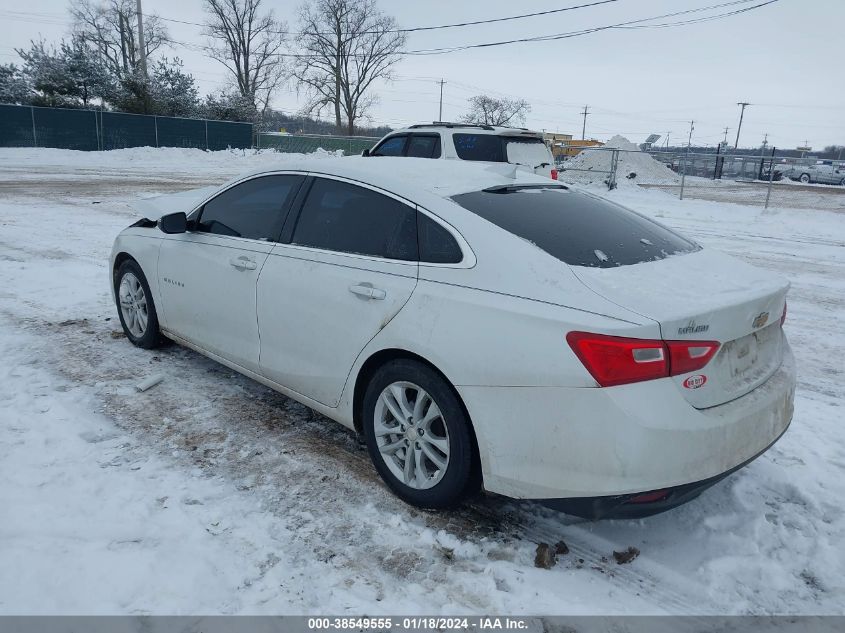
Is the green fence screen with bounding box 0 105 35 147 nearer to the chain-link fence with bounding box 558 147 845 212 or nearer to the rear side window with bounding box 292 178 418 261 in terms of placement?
the chain-link fence with bounding box 558 147 845 212

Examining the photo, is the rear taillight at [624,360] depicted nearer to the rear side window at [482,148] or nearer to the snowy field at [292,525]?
the snowy field at [292,525]

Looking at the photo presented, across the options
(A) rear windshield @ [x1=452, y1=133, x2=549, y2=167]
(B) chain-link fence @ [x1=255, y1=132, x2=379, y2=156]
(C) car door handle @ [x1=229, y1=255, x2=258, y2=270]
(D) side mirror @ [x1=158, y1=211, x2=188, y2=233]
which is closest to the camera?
(C) car door handle @ [x1=229, y1=255, x2=258, y2=270]

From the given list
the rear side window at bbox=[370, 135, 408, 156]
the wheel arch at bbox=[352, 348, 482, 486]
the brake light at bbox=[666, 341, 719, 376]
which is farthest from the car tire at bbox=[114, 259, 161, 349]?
the rear side window at bbox=[370, 135, 408, 156]

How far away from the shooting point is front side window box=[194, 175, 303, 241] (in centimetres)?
381

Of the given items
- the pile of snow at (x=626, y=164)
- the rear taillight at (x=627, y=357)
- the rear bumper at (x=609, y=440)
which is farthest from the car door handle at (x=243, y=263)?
the pile of snow at (x=626, y=164)

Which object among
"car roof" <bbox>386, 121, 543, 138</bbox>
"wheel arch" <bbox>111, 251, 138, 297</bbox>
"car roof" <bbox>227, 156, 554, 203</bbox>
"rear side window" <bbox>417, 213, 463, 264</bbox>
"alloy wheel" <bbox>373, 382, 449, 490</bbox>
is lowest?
"alloy wheel" <bbox>373, 382, 449, 490</bbox>

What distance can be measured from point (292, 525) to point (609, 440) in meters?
1.52

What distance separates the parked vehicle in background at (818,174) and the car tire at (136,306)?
42387 millimetres

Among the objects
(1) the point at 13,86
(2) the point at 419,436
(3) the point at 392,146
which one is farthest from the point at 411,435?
(1) the point at 13,86

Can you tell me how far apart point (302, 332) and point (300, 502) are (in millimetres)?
909

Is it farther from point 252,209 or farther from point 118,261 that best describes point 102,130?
point 252,209

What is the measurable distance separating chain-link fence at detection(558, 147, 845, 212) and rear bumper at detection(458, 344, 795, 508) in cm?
1732

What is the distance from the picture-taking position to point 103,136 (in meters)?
31.6

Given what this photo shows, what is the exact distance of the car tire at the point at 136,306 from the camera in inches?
190
